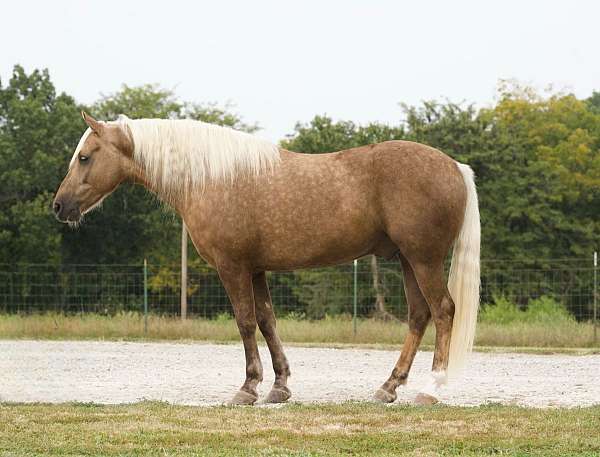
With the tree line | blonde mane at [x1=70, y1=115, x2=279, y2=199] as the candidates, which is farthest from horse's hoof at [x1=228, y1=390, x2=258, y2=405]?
the tree line

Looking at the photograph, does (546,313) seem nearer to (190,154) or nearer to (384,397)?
(384,397)

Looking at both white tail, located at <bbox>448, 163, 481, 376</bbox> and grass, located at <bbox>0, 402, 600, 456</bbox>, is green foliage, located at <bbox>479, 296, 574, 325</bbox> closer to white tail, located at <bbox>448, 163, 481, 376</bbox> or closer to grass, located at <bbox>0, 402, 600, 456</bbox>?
white tail, located at <bbox>448, 163, 481, 376</bbox>

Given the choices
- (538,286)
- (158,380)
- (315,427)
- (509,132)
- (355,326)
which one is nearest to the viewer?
(315,427)

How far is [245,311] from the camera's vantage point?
8.14 metres

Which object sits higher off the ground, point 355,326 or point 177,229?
point 177,229

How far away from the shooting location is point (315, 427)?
634 cm

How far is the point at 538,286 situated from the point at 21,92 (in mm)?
22278

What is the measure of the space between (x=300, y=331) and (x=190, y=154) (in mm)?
10192

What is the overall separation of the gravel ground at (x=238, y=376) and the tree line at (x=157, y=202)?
18731 millimetres

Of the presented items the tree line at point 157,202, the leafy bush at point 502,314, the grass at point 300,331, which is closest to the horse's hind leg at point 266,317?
the grass at point 300,331

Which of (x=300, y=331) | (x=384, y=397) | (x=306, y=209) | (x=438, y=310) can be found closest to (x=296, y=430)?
(x=384, y=397)

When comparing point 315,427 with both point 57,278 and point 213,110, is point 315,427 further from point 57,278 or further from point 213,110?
point 213,110

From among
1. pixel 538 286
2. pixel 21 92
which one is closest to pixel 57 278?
pixel 21 92

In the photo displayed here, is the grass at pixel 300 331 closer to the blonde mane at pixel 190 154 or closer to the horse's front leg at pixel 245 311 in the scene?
the horse's front leg at pixel 245 311
